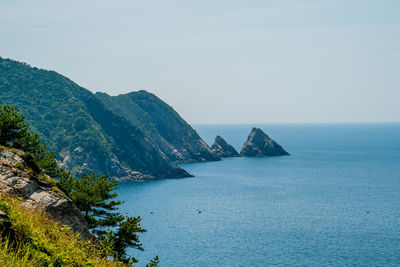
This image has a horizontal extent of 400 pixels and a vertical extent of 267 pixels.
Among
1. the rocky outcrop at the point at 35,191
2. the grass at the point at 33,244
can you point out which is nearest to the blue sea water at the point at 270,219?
the rocky outcrop at the point at 35,191

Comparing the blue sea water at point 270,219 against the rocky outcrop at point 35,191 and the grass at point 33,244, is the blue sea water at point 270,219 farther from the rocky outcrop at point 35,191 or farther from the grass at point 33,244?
the grass at point 33,244

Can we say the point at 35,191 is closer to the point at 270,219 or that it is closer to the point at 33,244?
the point at 33,244

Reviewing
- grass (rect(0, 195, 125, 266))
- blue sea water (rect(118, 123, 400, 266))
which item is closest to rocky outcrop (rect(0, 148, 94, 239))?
grass (rect(0, 195, 125, 266))

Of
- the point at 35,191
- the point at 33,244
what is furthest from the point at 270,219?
the point at 33,244

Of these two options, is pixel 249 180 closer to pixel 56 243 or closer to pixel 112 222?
pixel 112 222

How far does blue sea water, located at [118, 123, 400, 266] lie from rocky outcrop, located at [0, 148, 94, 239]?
5421 cm

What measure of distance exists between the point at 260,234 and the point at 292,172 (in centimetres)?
11061

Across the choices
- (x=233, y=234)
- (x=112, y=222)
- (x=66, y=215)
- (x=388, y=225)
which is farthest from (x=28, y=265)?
(x=388, y=225)

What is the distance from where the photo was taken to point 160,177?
190000 mm

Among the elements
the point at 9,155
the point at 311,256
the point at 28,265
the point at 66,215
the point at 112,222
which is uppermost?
the point at 9,155

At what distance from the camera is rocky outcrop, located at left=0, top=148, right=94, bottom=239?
22.3m

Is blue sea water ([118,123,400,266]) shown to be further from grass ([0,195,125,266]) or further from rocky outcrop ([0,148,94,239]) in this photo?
grass ([0,195,125,266])

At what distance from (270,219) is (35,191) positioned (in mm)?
94588

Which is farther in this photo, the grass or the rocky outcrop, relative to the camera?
the rocky outcrop
